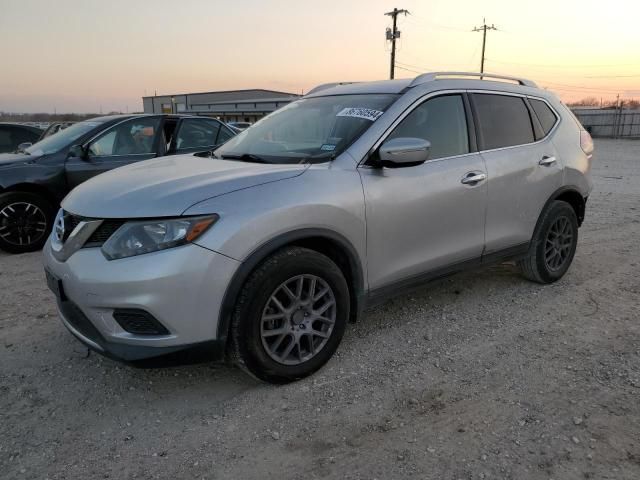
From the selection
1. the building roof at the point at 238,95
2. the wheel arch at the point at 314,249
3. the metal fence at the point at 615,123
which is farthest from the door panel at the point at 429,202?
the building roof at the point at 238,95

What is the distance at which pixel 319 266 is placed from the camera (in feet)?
9.74

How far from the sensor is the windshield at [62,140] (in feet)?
20.9

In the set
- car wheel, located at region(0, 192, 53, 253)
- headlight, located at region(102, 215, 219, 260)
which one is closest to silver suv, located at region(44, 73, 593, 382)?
headlight, located at region(102, 215, 219, 260)

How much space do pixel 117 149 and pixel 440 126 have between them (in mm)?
4595

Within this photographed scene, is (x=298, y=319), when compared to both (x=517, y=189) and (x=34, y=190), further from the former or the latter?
(x=34, y=190)

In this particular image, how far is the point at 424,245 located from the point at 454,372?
2.85 ft

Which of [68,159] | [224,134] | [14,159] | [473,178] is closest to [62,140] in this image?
[68,159]

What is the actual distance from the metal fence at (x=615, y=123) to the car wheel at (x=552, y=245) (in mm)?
40187

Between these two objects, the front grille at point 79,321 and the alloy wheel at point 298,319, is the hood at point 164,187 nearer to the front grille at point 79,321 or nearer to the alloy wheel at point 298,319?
the front grille at point 79,321

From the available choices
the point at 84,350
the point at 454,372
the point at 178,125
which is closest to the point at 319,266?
the point at 454,372

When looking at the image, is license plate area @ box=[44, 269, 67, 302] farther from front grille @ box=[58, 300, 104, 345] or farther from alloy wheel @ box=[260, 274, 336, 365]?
alloy wheel @ box=[260, 274, 336, 365]

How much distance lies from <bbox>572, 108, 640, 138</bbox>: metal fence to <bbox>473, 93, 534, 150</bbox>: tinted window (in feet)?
133

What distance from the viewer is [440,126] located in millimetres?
3707

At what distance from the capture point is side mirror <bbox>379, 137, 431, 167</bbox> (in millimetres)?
3092
